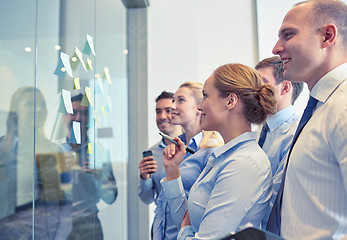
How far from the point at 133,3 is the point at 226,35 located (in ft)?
3.65

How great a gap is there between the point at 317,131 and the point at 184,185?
0.95 metres

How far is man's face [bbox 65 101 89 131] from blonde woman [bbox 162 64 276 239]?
518mm

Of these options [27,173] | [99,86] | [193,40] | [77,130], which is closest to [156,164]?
[99,86]

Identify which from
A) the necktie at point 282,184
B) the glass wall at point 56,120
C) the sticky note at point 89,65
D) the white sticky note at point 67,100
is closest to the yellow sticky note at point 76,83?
the glass wall at point 56,120

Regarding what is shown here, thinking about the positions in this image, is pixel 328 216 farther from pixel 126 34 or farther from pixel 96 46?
pixel 126 34

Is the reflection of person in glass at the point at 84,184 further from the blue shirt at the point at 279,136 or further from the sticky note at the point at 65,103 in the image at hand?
the blue shirt at the point at 279,136

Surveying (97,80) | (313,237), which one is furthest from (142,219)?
(313,237)

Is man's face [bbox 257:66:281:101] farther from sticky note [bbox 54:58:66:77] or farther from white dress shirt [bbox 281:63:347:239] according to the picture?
sticky note [bbox 54:58:66:77]

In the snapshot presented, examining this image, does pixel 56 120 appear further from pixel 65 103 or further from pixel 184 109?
pixel 184 109

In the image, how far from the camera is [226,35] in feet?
12.5

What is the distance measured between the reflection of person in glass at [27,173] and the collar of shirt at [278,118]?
3.57ft

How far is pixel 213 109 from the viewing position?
Answer: 1.44 meters

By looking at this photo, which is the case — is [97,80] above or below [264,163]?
above

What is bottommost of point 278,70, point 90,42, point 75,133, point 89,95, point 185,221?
point 185,221
